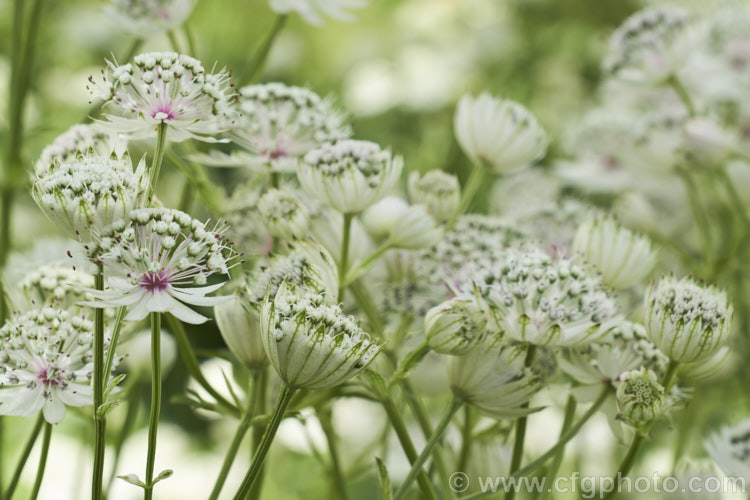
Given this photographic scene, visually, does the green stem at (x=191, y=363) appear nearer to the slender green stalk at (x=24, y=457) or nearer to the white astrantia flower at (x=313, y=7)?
the slender green stalk at (x=24, y=457)

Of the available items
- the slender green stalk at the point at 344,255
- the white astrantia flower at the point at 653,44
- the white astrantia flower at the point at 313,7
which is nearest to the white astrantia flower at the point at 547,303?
the slender green stalk at the point at 344,255

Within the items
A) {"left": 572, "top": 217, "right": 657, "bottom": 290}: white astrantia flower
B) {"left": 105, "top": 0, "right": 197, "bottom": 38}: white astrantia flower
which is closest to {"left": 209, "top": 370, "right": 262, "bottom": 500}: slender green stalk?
{"left": 572, "top": 217, "right": 657, "bottom": 290}: white astrantia flower

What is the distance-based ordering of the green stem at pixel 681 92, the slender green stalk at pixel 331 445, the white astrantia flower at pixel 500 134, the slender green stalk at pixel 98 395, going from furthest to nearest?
the green stem at pixel 681 92 < the white astrantia flower at pixel 500 134 < the slender green stalk at pixel 331 445 < the slender green stalk at pixel 98 395

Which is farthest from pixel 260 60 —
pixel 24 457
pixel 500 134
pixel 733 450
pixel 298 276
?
pixel 733 450

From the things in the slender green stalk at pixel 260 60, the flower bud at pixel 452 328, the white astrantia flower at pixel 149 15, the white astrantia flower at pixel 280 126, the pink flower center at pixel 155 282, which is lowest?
the flower bud at pixel 452 328

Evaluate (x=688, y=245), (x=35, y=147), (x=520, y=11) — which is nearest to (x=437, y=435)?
(x=688, y=245)

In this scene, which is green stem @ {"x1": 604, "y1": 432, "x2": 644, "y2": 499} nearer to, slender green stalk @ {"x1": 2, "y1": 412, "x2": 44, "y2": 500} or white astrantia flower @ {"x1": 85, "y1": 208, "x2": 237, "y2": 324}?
white astrantia flower @ {"x1": 85, "y1": 208, "x2": 237, "y2": 324}
